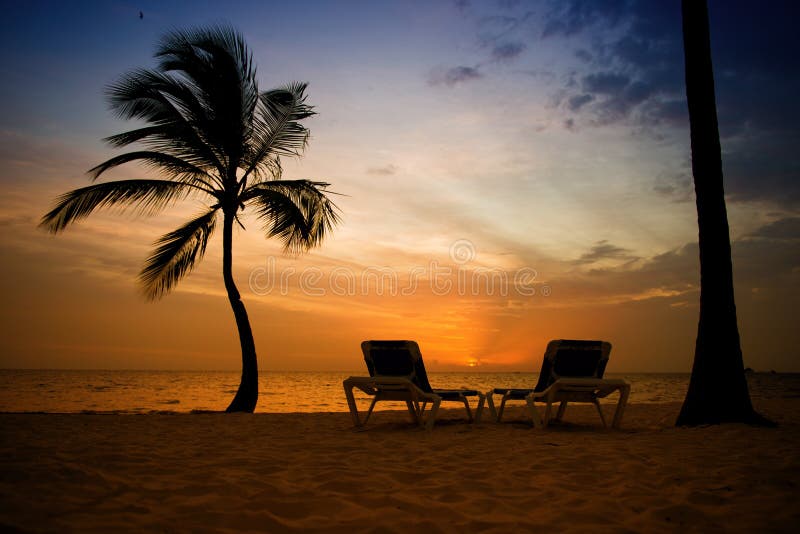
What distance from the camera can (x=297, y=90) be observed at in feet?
39.0

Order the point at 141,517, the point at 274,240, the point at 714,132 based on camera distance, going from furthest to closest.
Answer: the point at 274,240 → the point at 714,132 → the point at 141,517

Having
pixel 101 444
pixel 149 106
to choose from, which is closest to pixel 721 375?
pixel 101 444

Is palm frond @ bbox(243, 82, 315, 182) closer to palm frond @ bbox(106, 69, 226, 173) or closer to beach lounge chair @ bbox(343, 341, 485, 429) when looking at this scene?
palm frond @ bbox(106, 69, 226, 173)

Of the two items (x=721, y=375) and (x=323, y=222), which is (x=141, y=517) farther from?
(x=323, y=222)

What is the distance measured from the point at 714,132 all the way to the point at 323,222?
786cm

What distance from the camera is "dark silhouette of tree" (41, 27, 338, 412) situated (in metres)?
10.4

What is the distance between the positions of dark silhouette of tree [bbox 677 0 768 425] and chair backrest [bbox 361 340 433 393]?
354 cm

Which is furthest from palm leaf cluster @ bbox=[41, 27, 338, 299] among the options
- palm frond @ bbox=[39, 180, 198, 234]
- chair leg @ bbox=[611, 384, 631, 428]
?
chair leg @ bbox=[611, 384, 631, 428]

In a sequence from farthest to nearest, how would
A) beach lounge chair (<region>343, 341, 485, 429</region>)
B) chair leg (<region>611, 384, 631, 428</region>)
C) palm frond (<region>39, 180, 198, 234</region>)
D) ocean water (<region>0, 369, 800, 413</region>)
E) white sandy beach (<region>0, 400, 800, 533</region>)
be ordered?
ocean water (<region>0, 369, 800, 413</region>), palm frond (<region>39, 180, 198, 234</region>), beach lounge chair (<region>343, 341, 485, 429</region>), chair leg (<region>611, 384, 631, 428</region>), white sandy beach (<region>0, 400, 800, 533</region>)

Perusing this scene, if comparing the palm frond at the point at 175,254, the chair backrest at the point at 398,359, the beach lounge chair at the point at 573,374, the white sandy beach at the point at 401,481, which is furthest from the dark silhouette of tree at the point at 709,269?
the palm frond at the point at 175,254

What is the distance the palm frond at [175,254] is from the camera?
10.5 meters

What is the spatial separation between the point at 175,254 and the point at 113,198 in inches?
62.9

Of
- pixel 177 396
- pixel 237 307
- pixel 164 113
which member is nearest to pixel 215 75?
pixel 164 113

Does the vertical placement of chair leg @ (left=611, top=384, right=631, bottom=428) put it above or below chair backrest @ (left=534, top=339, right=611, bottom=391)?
below
